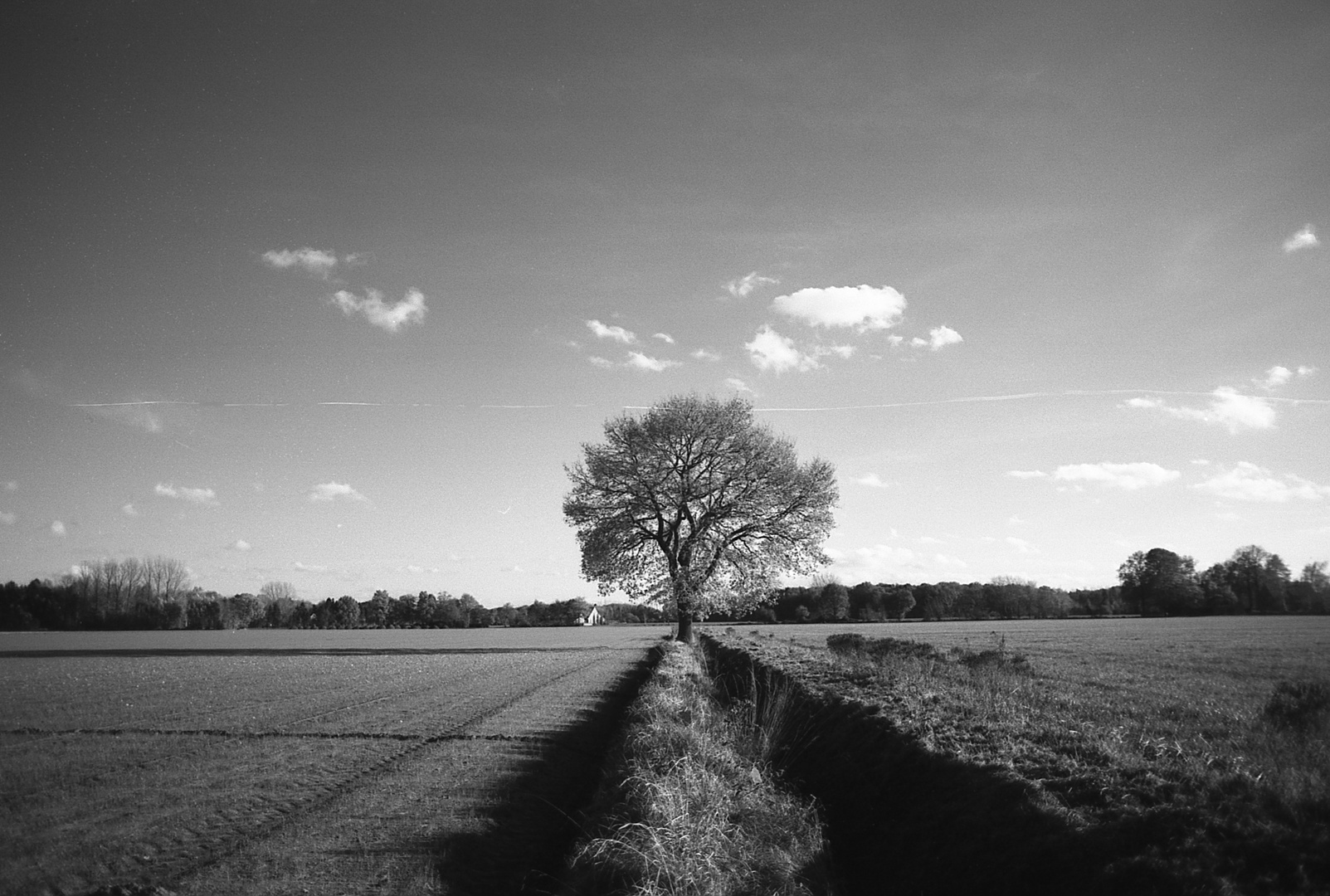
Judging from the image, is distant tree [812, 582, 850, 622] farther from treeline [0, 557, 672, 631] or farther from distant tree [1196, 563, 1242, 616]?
distant tree [1196, 563, 1242, 616]

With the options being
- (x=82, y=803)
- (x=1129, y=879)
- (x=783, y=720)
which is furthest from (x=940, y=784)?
(x=82, y=803)

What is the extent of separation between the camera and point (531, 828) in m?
10.5

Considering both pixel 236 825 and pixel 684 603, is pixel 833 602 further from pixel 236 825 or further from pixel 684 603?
pixel 236 825

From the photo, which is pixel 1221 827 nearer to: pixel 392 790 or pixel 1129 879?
pixel 1129 879

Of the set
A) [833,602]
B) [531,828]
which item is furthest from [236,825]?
[833,602]

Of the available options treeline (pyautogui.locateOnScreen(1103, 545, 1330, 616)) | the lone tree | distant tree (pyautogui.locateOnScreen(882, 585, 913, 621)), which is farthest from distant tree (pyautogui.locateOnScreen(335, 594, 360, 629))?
treeline (pyautogui.locateOnScreen(1103, 545, 1330, 616))

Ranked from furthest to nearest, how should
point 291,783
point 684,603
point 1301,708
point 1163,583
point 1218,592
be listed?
point 684,603 < point 1163,583 < point 1218,592 < point 291,783 < point 1301,708

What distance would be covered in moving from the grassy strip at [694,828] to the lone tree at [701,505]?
30467 mm

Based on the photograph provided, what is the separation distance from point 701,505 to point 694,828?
35904 millimetres

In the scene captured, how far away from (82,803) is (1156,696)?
18.6 meters

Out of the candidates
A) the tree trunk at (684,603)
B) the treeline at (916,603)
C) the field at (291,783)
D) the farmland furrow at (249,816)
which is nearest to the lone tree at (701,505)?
the tree trunk at (684,603)

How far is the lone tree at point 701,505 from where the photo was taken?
43125 mm

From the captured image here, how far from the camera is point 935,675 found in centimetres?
1781

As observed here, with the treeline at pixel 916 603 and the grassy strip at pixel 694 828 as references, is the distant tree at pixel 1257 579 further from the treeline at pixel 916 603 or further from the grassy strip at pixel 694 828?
the treeline at pixel 916 603
